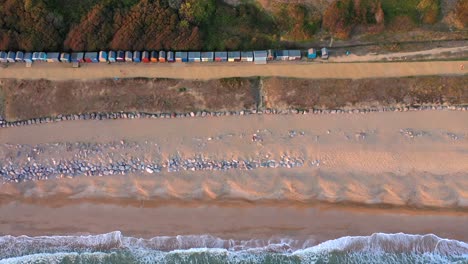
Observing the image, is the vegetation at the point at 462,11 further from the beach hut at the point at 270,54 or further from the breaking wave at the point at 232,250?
the breaking wave at the point at 232,250

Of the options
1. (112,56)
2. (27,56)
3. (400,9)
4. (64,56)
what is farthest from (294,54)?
(27,56)

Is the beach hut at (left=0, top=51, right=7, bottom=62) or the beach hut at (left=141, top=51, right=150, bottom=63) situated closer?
the beach hut at (left=0, top=51, right=7, bottom=62)

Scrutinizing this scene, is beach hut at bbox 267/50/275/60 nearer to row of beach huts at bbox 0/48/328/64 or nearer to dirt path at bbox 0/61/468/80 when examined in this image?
row of beach huts at bbox 0/48/328/64

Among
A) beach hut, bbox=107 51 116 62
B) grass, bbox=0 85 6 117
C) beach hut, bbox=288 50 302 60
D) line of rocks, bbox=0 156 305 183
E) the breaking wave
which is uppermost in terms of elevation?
beach hut, bbox=107 51 116 62

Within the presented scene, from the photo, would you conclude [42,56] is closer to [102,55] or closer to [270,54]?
[102,55]

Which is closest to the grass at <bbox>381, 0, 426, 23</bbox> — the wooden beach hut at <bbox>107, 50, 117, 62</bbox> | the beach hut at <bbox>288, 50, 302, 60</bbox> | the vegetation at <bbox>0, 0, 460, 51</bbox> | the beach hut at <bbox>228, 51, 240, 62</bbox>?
the vegetation at <bbox>0, 0, 460, 51</bbox>
